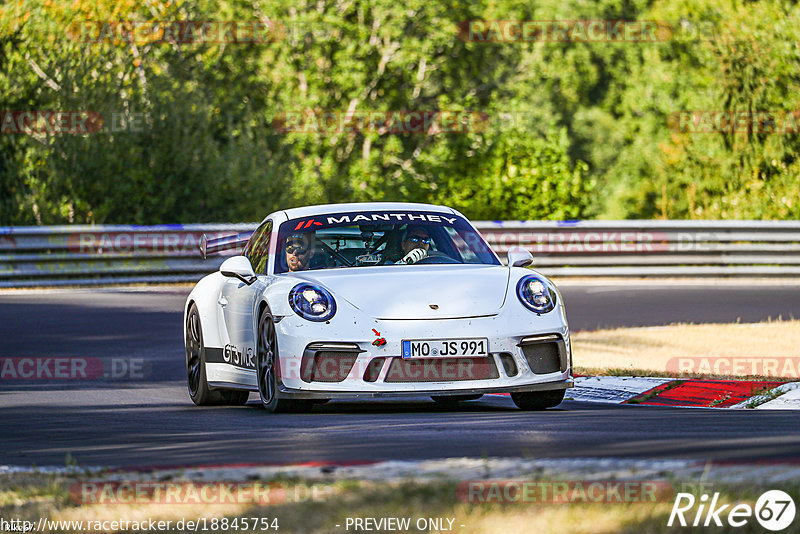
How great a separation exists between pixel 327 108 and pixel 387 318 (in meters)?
31.3

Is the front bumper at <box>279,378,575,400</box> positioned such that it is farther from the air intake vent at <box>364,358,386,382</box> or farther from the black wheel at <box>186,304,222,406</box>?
the black wheel at <box>186,304,222,406</box>

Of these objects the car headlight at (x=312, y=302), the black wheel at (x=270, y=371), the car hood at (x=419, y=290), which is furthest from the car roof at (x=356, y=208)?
the car headlight at (x=312, y=302)

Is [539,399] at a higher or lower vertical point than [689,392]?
higher

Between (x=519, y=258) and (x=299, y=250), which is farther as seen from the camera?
(x=299, y=250)

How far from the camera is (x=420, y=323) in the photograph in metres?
9.06

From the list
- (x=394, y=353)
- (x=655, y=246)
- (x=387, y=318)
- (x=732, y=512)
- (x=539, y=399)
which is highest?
(x=732, y=512)

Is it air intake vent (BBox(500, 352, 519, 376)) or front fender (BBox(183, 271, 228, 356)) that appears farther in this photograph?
front fender (BBox(183, 271, 228, 356))

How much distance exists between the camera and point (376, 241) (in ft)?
34.0

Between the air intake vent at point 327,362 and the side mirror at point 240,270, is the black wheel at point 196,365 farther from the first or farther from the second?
the air intake vent at point 327,362

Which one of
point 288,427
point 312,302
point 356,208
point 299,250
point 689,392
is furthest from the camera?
Result: point 689,392

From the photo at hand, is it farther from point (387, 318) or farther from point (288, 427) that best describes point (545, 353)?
point (288, 427)

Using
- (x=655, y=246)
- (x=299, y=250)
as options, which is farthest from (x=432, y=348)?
(x=655, y=246)

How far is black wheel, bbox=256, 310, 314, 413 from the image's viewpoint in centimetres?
941

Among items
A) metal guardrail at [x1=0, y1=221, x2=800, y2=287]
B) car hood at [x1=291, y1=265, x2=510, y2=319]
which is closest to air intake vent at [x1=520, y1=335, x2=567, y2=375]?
car hood at [x1=291, y1=265, x2=510, y2=319]
